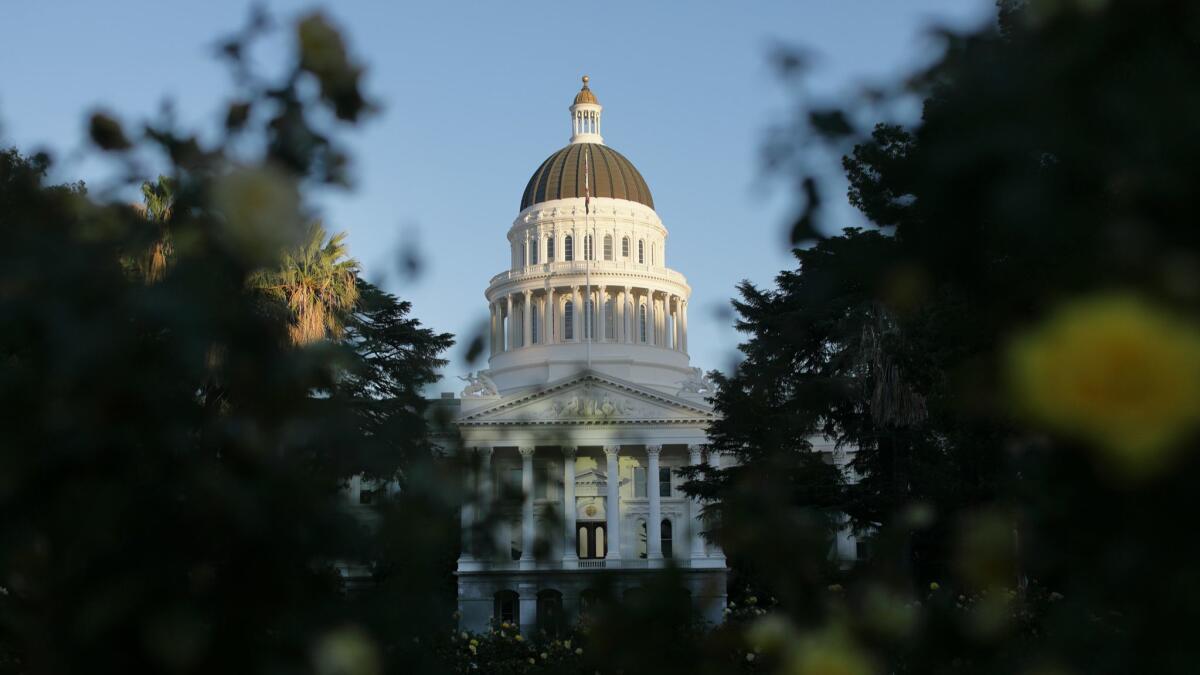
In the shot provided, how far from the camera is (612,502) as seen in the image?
62594 mm

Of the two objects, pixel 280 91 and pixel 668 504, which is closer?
pixel 280 91

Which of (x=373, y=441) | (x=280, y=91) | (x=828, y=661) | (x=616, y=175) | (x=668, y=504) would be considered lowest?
(x=828, y=661)

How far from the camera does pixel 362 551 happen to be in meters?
2.21

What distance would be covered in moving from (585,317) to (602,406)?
58.8ft

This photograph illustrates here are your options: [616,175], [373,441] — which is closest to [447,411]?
[373,441]

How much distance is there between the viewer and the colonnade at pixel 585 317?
257 ft

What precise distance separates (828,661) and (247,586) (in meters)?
0.94

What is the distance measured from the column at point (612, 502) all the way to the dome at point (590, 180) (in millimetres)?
23920

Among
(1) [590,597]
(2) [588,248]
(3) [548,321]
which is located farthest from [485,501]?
(2) [588,248]

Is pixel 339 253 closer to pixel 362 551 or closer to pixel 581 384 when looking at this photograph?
pixel 362 551

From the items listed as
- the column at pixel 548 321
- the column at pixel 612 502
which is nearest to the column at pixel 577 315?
the column at pixel 548 321

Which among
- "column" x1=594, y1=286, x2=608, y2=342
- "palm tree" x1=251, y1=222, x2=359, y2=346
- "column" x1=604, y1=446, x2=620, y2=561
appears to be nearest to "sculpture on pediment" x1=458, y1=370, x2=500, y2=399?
"column" x1=604, y1=446, x2=620, y2=561

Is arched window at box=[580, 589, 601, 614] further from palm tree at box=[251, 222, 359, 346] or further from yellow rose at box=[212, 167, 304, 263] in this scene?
palm tree at box=[251, 222, 359, 346]

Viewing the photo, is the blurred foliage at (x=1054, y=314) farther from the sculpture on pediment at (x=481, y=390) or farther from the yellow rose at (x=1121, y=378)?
the sculpture on pediment at (x=481, y=390)
